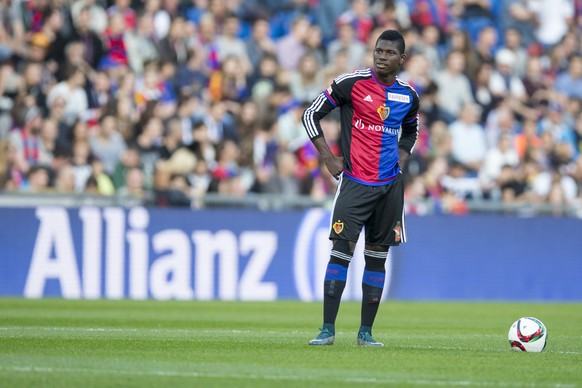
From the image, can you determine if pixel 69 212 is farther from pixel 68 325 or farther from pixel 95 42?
pixel 68 325

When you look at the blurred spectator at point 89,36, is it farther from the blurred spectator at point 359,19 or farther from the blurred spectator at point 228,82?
the blurred spectator at point 359,19

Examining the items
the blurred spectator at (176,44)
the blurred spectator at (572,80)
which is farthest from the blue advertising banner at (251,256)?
the blurred spectator at (572,80)

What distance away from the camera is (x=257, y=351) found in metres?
9.33

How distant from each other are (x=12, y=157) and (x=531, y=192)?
9.14 m

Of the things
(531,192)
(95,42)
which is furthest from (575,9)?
(95,42)

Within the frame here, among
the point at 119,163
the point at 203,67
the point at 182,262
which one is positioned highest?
the point at 203,67

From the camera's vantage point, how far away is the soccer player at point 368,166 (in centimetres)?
1002

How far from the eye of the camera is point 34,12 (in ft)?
67.5

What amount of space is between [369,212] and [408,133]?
967mm

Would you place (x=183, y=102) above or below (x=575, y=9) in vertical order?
below

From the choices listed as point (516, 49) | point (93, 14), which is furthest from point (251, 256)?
point (516, 49)

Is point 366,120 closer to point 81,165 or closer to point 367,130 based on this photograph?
point 367,130

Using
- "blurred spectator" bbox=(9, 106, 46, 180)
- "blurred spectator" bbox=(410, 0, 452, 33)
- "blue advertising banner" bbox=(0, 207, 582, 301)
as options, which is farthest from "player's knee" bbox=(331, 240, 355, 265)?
"blurred spectator" bbox=(410, 0, 452, 33)

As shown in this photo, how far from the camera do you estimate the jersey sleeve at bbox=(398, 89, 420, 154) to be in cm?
1043
